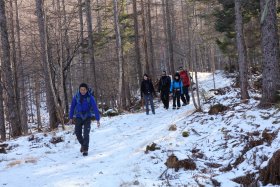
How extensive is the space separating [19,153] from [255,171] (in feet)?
20.1

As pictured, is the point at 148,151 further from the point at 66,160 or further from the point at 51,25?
the point at 51,25

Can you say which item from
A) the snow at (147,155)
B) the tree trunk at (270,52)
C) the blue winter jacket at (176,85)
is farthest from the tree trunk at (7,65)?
the tree trunk at (270,52)

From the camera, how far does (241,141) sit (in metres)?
7.58

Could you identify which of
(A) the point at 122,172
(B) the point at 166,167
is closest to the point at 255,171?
(B) the point at 166,167

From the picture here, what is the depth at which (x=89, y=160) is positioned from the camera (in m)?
8.04

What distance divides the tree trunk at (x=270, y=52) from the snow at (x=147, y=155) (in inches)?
25.1

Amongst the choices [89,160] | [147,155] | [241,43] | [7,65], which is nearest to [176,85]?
[241,43]

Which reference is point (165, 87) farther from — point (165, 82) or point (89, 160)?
point (89, 160)

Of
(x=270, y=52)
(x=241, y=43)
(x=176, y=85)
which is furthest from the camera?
(x=176, y=85)

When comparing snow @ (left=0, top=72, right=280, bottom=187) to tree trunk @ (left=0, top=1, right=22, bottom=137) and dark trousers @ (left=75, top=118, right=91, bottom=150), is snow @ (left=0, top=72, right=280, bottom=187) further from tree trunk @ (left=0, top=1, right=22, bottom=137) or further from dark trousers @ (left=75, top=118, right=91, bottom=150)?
tree trunk @ (left=0, top=1, right=22, bottom=137)

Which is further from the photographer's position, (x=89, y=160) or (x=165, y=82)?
(x=165, y=82)

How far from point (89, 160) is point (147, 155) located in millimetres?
1359

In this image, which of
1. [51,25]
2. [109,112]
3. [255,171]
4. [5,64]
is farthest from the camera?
[109,112]

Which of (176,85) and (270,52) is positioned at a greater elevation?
(270,52)
